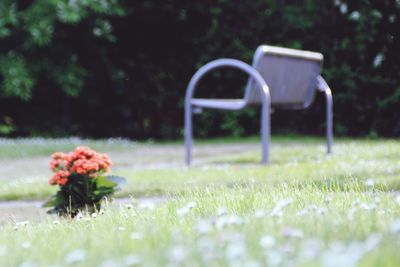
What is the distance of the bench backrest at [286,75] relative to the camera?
6938 mm

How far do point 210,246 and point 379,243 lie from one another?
478 mm

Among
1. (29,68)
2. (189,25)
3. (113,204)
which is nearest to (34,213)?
(113,204)

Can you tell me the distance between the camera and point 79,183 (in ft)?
14.4

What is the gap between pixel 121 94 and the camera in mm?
11969

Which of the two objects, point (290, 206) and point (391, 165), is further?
point (391, 165)

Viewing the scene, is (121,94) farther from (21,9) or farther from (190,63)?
(21,9)

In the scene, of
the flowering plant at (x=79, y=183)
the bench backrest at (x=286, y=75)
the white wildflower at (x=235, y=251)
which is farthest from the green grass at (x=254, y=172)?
the white wildflower at (x=235, y=251)

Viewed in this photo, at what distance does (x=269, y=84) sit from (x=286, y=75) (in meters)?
0.30

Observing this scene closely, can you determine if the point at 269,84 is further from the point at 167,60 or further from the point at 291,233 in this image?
the point at 291,233

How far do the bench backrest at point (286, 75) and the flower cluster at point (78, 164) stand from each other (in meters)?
2.66

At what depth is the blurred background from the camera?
1091cm

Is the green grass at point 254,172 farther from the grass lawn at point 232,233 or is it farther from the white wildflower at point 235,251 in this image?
the white wildflower at point 235,251

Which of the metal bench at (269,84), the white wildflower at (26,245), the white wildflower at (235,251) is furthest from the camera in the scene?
the metal bench at (269,84)

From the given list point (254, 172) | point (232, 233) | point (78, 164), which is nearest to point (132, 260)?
point (232, 233)
